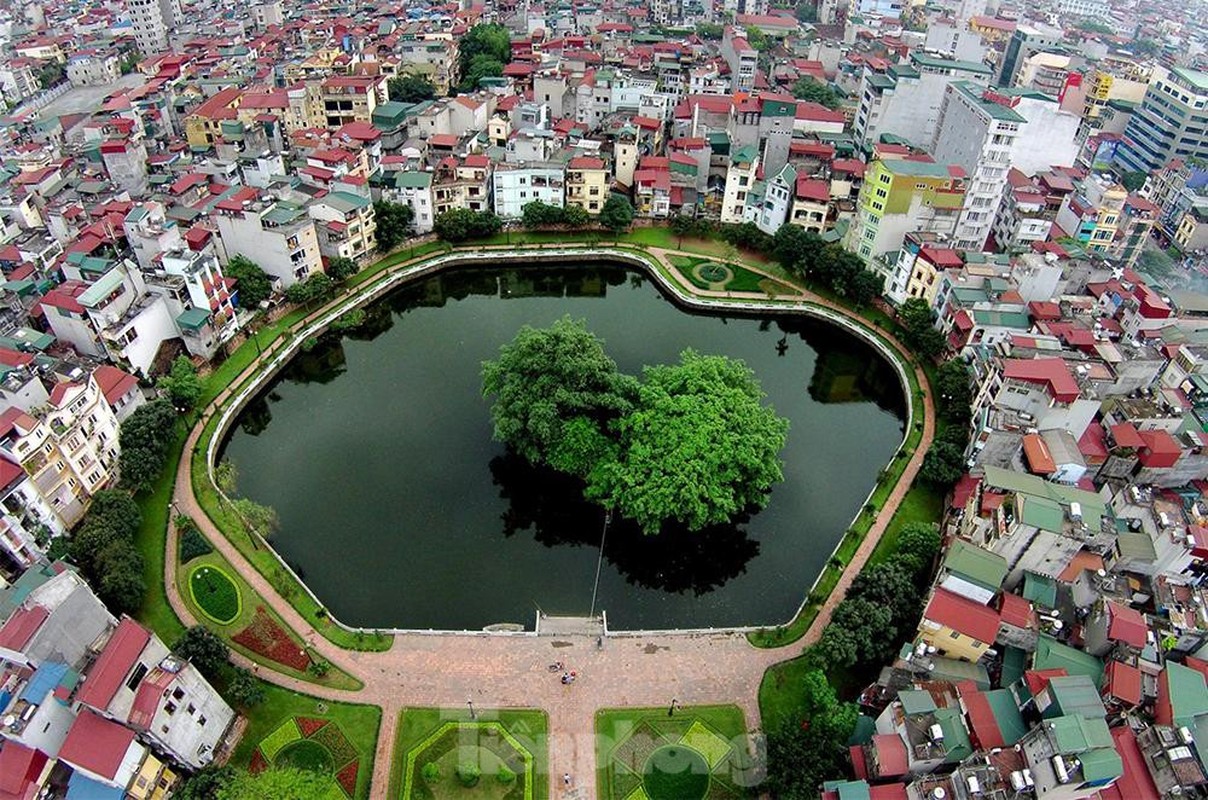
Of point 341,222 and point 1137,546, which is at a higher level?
point 341,222

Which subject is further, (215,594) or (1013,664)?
(215,594)

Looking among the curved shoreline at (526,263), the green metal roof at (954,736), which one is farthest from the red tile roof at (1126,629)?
the curved shoreline at (526,263)

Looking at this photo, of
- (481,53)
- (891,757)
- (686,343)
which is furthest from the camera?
(481,53)

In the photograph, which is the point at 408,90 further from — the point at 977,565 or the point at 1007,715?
the point at 1007,715

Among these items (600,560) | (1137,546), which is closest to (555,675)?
(600,560)

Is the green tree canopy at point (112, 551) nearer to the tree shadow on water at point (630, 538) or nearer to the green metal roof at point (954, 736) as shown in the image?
the tree shadow on water at point (630, 538)

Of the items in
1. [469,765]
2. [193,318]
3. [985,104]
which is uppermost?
[985,104]

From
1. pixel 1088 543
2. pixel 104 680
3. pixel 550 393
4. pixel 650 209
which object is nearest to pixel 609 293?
pixel 650 209
